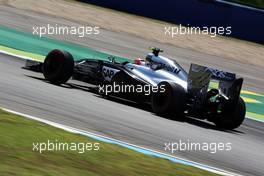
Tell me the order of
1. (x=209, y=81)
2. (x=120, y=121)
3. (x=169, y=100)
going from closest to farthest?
(x=120, y=121)
(x=169, y=100)
(x=209, y=81)

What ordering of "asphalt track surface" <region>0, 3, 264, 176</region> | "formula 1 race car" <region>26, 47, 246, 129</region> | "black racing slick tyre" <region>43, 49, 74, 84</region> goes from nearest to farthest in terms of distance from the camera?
"asphalt track surface" <region>0, 3, 264, 176</region> → "formula 1 race car" <region>26, 47, 246, 129</region> → "black racing slick tyre" <region>43, 49, 74, 84</region>

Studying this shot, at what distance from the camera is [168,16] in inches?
1171

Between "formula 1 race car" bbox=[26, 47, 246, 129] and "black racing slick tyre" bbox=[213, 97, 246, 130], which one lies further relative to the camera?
"black racing slick tyre" bbox=[213, 97, 246, 130]

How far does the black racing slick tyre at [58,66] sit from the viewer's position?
13.0 metres

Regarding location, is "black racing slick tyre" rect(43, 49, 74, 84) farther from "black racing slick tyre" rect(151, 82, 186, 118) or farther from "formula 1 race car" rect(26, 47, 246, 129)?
"black racing slick tyre" rect(151, 82, 186, 118)

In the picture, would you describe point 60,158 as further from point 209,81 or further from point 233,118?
point 233,118

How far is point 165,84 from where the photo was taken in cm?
1180

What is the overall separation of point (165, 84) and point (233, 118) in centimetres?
130

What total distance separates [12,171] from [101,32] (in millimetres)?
18399

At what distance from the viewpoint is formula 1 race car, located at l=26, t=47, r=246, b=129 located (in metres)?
11.9

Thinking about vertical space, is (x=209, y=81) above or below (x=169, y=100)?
above

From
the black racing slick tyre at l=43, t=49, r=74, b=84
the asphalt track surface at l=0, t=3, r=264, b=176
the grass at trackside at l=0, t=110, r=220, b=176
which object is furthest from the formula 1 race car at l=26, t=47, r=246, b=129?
the grass at trackside at l=0, t=110, r=220, b=176

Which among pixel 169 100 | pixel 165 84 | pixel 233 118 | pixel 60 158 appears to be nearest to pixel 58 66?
pixel 165 84

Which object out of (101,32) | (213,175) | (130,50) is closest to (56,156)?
(213,175)
